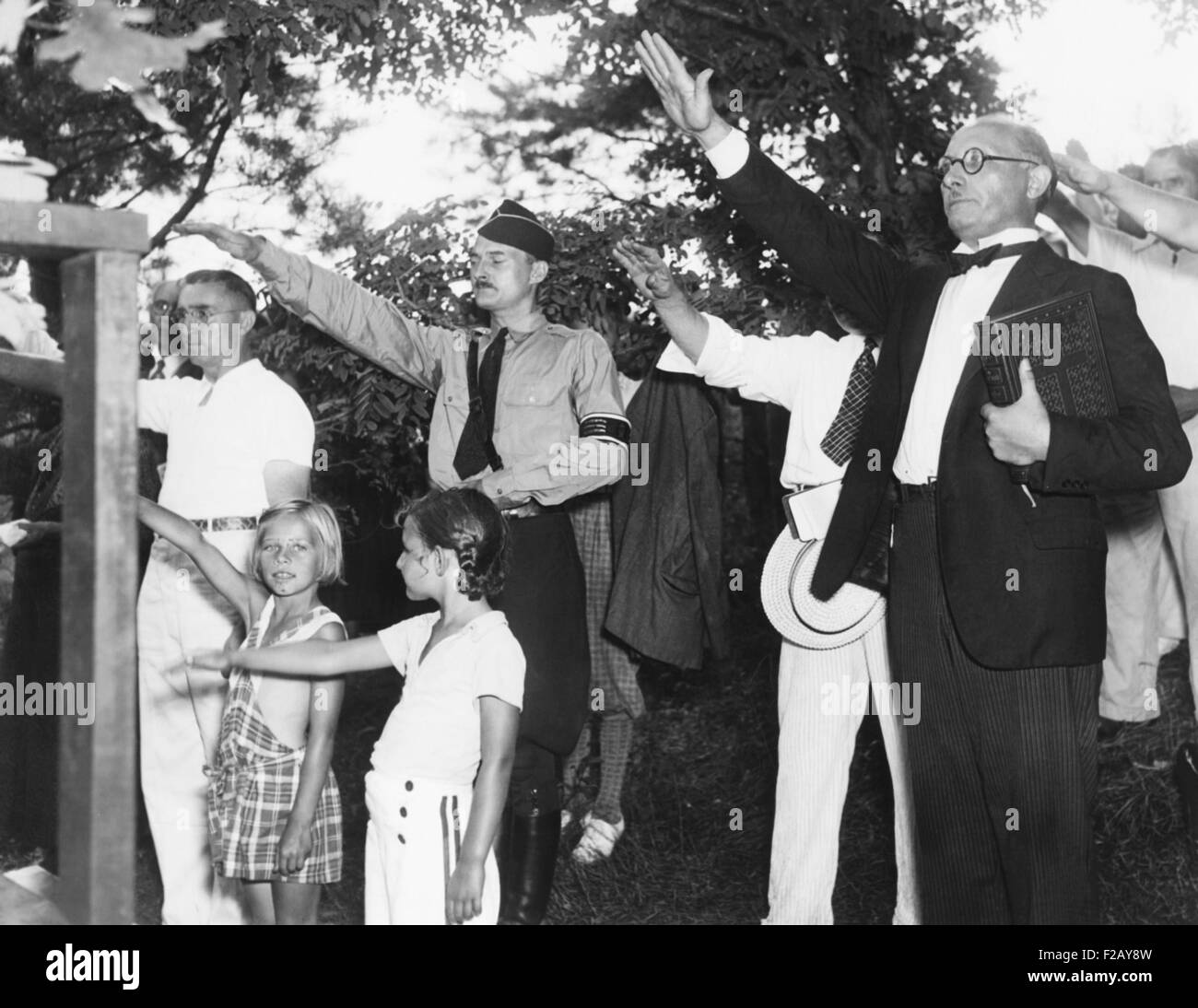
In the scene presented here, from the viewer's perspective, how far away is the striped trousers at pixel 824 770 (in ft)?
11.2

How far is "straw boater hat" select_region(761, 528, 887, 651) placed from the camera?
3.37 meters

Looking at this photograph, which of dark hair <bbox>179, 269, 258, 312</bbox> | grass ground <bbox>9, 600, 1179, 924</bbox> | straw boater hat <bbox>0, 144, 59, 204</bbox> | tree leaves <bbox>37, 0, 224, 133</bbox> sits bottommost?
grass ground <bbox>9, 600, 1179, 924</bbox>

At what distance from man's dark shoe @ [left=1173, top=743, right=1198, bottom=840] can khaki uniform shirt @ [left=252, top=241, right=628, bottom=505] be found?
5.71 feet

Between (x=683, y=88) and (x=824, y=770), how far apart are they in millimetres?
1547

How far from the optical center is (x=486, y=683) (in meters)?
2.91

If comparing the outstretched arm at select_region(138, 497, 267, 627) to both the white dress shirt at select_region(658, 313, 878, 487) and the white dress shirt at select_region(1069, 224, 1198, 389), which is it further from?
the white dress shirt at select_region(1069, 224, 1198, 389)

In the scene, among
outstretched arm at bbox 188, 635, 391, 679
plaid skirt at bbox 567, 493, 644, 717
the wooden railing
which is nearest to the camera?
the wooden railing

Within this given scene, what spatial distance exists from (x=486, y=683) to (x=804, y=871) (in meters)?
0.97

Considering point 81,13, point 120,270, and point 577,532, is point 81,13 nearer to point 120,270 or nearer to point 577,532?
point 577,532

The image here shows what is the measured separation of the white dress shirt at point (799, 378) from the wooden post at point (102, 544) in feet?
6.67

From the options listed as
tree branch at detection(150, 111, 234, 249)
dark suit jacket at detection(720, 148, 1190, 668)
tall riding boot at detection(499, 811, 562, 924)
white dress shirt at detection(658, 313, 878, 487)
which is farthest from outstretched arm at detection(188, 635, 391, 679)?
tree branch at detection(150, 111, 234, 249)

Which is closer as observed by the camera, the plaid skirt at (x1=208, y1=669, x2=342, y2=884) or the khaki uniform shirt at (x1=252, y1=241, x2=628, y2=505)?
the plaid skirt at (x1=208, y1=669, x2=342, y2=884)

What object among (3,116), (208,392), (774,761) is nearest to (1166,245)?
(774,761)

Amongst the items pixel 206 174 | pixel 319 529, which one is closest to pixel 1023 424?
pixel 319 529
